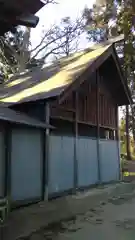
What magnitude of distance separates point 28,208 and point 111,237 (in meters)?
2.97

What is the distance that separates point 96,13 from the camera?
89.0 feet

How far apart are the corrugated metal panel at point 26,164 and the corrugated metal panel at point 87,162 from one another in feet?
8.24

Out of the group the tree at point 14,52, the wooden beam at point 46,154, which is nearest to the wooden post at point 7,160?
the wooden beam at point 46,154

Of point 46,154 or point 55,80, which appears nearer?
point 46,154

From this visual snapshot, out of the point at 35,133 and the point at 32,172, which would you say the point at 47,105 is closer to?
the point at 35,133

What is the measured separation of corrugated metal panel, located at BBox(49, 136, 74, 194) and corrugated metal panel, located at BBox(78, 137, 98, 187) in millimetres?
606

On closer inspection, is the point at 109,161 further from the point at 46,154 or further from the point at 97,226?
the point at 97,226

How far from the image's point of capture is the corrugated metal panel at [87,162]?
11.4m

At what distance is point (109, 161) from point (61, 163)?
13.2 ft

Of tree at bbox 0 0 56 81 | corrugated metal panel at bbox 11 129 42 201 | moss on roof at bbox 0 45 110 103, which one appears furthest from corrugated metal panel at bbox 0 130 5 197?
tree at bbox 0 0 56 81

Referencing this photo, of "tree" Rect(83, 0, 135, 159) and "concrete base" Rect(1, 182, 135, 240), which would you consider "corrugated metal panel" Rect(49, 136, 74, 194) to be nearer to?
"concrete base" Rect(1, 182, 135, 240)

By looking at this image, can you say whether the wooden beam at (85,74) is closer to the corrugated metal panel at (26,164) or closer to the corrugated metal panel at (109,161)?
the corrugated metal panel at (26,164)

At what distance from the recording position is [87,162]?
467 inches

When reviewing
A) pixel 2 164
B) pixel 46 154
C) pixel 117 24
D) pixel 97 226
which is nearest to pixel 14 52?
pixel 117 24
